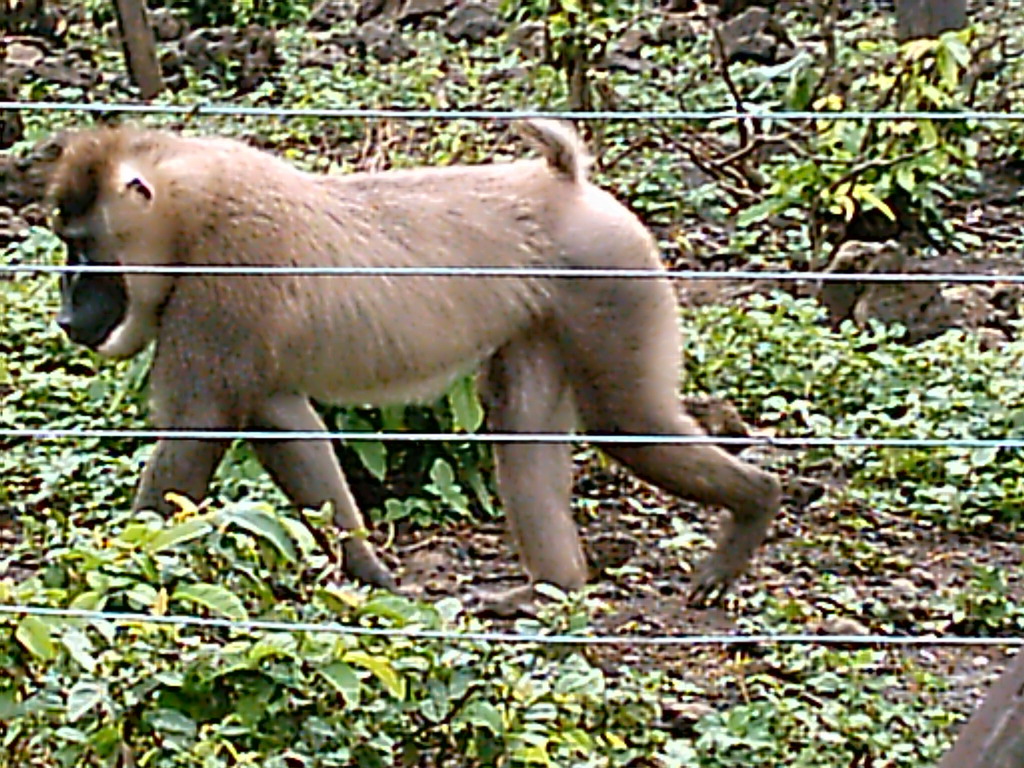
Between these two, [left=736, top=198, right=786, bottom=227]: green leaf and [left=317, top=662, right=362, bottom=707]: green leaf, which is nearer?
[left=317, top=662, right=362, bottom=707]: green leaf

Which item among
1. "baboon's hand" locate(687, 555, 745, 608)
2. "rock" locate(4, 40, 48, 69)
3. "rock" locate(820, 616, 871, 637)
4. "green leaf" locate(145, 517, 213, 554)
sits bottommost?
"baboon's hand" locate(687, 555, 745, 608)

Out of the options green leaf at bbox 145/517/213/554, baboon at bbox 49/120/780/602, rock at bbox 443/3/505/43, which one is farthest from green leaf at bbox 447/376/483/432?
rock at bbox 443/3/505/43

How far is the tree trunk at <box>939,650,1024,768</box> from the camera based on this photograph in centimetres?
303

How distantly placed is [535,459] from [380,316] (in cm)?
61

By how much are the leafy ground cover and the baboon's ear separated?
90 centimetres

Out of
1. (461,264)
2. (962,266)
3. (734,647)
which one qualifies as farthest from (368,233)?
(962,266)

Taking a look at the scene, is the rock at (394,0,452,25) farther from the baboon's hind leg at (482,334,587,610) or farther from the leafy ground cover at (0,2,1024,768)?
the baboon's hind leg at (482,334,587,610)

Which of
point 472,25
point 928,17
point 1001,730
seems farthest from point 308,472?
point 472,25

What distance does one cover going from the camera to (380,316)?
6188 mm

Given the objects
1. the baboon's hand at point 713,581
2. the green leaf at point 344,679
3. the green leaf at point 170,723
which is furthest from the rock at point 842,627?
the green leaf at point 170,723

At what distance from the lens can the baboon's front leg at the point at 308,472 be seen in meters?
5.90

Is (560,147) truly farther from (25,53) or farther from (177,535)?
(25,53)

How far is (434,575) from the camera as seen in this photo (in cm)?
634

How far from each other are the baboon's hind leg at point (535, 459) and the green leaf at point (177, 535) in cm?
242
